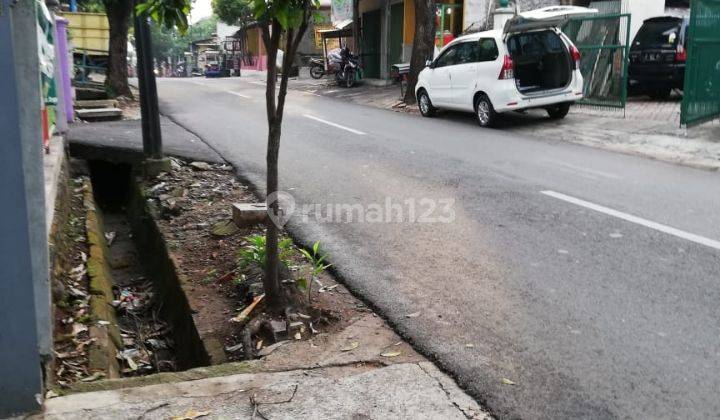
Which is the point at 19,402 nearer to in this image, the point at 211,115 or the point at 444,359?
the point at 444,359

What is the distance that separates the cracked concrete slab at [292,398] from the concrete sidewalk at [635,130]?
7.46 m

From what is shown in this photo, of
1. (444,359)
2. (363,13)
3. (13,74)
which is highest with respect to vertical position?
(363,13)

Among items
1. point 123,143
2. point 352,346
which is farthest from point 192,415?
point 123,143

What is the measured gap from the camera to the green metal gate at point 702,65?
11.1 m

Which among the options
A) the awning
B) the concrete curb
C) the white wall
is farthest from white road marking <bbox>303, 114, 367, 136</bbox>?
the awning

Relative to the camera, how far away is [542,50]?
1304cm

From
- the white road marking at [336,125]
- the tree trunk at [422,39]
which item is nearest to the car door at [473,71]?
the white road marking at [336,125]

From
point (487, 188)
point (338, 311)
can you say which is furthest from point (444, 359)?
point (487, 188)

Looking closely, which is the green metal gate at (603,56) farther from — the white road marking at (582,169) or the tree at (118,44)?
the tree at (118,44)

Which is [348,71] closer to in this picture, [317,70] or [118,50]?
[317,70]

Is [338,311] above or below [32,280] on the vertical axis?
below

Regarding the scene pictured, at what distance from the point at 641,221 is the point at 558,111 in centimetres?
810

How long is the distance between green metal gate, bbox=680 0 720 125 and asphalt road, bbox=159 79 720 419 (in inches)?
93.0

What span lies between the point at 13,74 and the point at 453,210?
469cm
